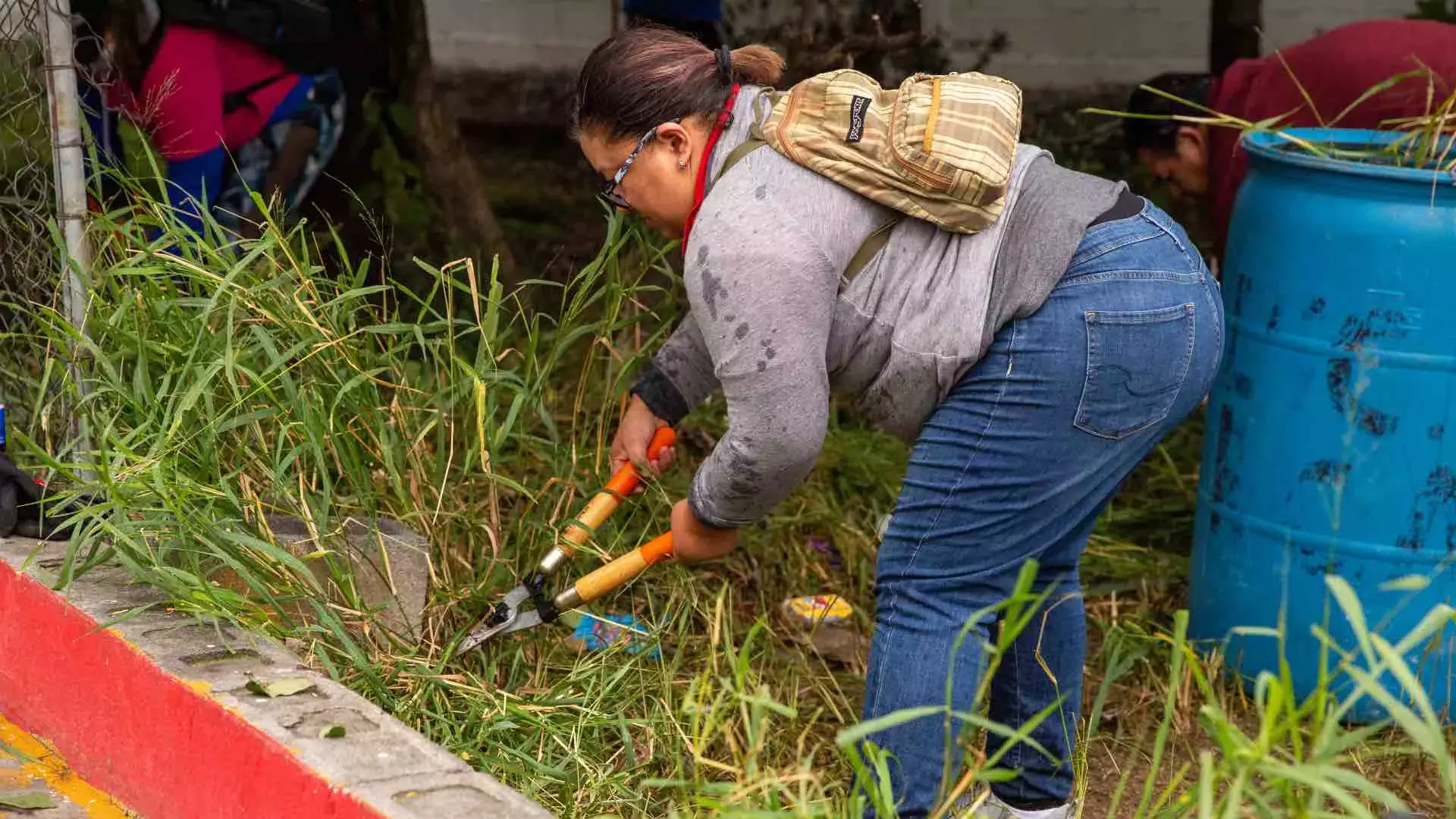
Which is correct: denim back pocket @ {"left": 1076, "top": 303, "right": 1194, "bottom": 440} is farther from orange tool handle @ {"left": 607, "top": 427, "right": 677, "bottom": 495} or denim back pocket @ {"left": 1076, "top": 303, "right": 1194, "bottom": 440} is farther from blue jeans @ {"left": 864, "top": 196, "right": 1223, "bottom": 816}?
orange tool handle @ {"left": 607, "top": 427, "right": 677, "bottom": 495}

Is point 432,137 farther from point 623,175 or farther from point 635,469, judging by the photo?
point 623,175

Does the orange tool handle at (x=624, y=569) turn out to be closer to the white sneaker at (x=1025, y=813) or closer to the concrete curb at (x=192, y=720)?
the concrete curb at (x=192, y=720)

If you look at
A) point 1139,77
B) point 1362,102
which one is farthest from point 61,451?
point 1139,77

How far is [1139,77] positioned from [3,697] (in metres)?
7.24

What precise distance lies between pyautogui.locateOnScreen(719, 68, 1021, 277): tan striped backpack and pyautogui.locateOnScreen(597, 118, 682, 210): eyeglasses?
0.12 m

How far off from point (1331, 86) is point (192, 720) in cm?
280

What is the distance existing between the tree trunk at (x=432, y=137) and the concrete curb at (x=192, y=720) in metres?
2.29

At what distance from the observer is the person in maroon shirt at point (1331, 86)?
147 inches

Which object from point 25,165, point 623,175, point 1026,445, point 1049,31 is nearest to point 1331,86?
point 1026,445

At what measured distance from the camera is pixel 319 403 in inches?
120

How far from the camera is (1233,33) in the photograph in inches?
249

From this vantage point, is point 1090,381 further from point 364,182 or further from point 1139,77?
point 1139,77

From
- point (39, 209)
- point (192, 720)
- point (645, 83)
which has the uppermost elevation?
point (645, 83)

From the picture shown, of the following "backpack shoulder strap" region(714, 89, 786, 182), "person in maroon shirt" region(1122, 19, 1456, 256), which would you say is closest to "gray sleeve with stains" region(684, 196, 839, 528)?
"backpack shoulder strap" region(714, 89, 786, 182)
